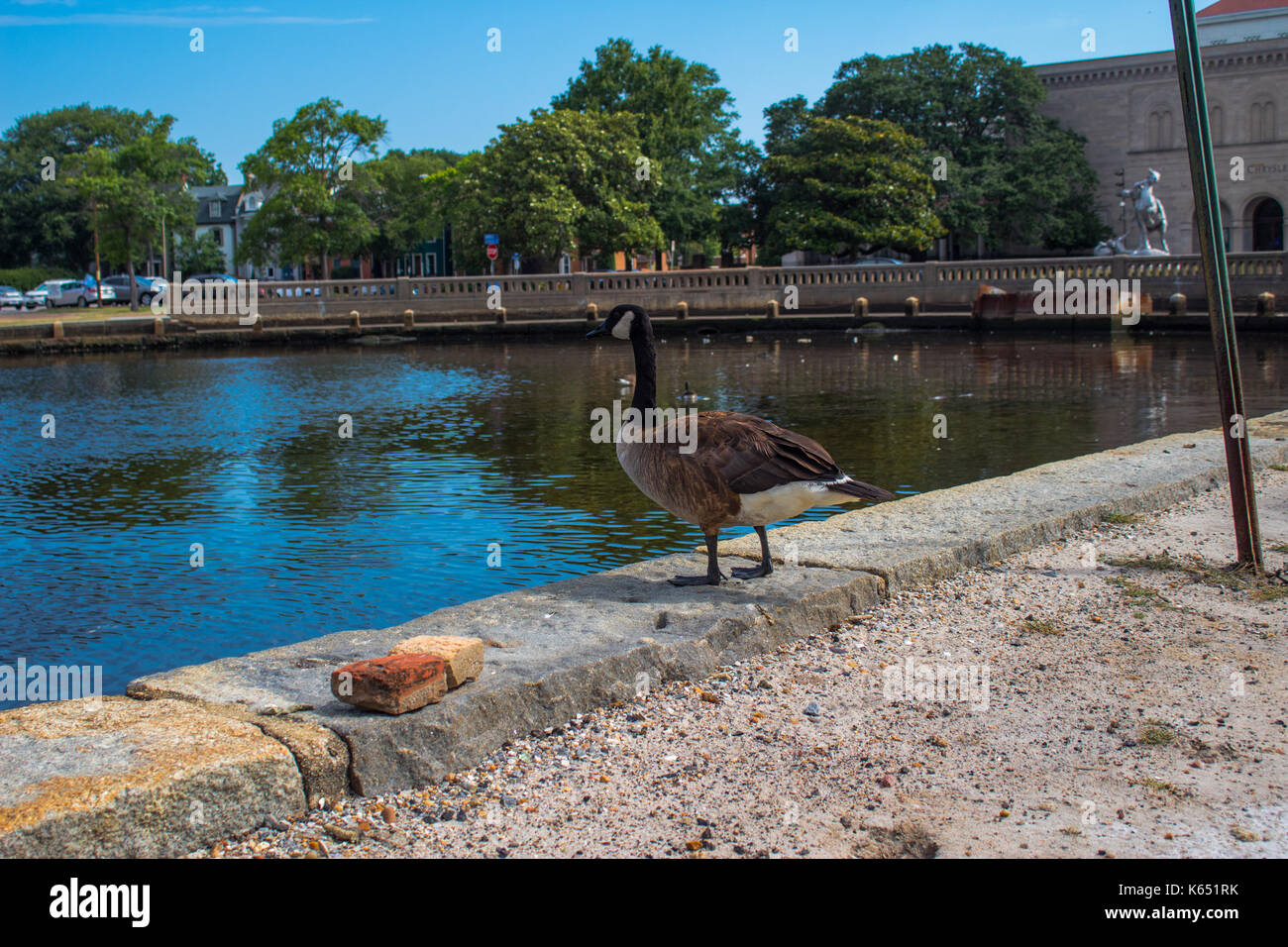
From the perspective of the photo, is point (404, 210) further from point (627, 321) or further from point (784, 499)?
point (784, 499)

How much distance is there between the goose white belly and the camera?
5336mm

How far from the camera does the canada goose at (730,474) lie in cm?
534

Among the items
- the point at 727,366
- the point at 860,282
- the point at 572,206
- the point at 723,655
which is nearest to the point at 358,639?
the point at 723,655

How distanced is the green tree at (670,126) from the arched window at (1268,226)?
1124 inches

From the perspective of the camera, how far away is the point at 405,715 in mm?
3670

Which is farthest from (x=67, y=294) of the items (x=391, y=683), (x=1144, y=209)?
(x=391, y=683)

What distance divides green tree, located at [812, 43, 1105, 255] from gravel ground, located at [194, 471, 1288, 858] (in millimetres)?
50431

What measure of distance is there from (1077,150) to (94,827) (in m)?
62.2

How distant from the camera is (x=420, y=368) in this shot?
27.1m

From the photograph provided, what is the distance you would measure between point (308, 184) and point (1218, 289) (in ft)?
160

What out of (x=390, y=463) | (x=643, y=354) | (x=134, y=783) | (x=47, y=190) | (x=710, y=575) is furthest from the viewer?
(x=47, y=190)

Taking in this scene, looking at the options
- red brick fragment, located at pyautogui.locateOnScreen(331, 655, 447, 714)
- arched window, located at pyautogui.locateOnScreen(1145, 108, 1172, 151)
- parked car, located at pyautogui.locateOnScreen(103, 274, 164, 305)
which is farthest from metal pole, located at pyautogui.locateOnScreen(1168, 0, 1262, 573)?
arched window, located at pyautogui.locateOnScreen(1145, 108, 1172, 151)

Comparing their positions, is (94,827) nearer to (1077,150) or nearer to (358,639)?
(358,639)

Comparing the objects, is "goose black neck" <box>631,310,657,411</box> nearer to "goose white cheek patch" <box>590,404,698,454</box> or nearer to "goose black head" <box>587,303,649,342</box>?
"goose black head" <box>587,303,649,342</box>
